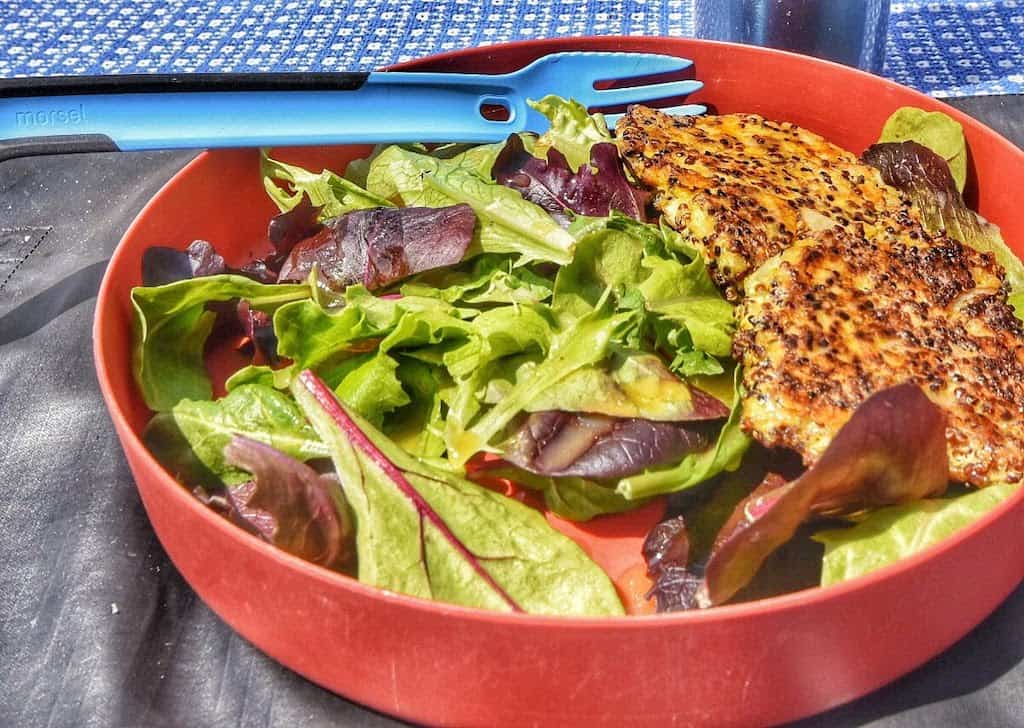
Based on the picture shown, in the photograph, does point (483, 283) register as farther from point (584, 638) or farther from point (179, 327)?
point (584, 638)

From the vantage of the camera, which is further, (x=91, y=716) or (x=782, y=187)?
(x=782, y=187)

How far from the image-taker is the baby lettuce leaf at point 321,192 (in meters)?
1.47

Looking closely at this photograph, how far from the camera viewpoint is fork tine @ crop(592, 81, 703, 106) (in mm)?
1625

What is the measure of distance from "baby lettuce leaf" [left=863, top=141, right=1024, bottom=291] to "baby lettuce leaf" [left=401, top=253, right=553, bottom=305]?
1.85 ft

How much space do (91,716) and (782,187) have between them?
1069 mm

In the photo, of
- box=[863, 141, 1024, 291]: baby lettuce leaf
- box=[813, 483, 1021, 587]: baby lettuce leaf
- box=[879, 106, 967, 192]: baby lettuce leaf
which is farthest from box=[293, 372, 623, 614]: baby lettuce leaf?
box=[879, 106, 967, 192]: baby lettuce leaf

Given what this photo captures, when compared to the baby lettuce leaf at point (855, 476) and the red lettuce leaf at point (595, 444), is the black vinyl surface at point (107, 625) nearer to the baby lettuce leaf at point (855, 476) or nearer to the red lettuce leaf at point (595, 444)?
the baby lettuce leaf at point (855, 476)

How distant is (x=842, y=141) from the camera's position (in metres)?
1.67

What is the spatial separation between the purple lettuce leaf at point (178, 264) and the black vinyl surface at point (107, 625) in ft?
0.76

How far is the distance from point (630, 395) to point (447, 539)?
0.27m

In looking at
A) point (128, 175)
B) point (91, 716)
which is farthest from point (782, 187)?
point (128, 175)

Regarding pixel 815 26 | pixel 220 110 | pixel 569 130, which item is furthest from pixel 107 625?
pixel 815 26

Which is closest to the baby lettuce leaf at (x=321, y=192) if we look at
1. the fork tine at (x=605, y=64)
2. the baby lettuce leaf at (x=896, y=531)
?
the fork tine at (x=605, y=64)

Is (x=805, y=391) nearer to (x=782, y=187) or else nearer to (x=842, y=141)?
(x=782, y=187)
